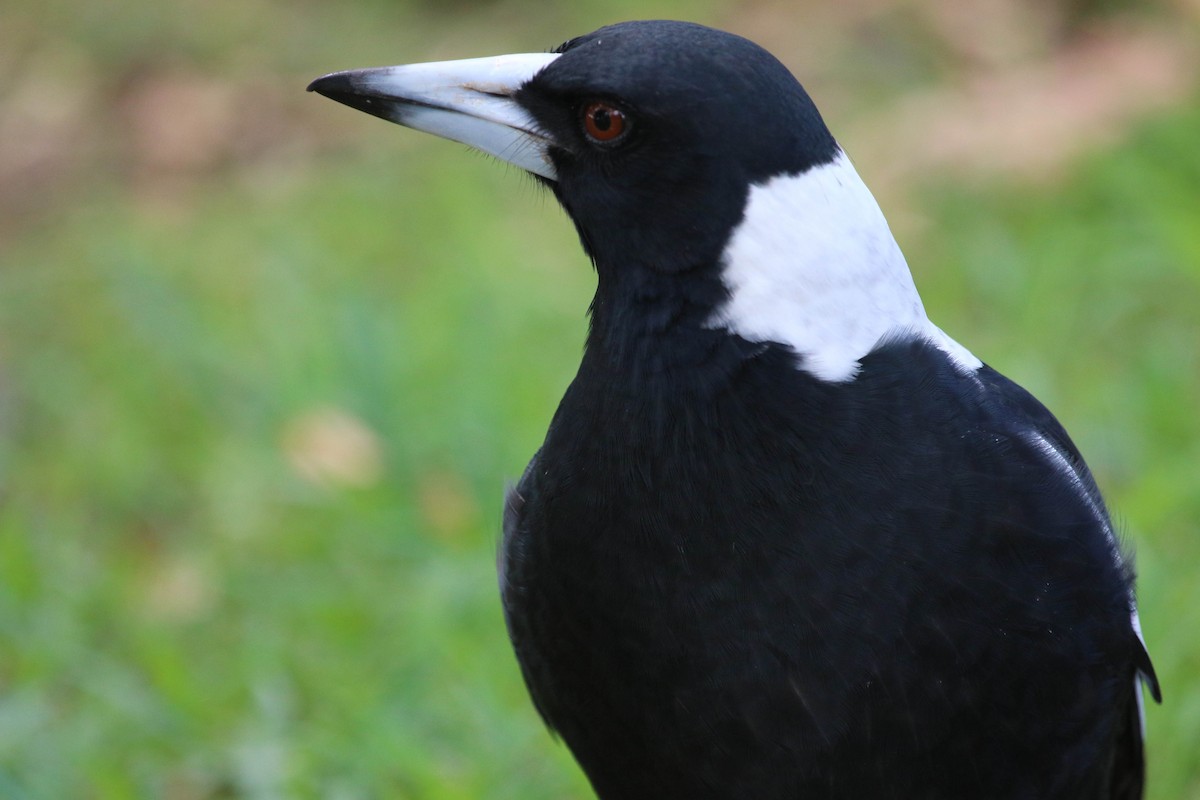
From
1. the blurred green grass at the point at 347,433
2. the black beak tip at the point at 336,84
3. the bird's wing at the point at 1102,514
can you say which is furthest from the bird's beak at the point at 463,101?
the blurred green grass at the point at 347,433

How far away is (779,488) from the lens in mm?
1464

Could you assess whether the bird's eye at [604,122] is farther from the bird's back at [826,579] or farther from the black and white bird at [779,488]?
the bird's back at [826,579]

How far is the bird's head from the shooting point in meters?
1.47

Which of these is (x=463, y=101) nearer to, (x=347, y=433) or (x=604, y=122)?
(x=604, y=122)

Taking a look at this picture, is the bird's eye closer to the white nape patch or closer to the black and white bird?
the black and white bird

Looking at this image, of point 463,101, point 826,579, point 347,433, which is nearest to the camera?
point 826,579

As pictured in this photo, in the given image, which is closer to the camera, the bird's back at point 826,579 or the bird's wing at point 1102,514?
the bird's back at point 826,579

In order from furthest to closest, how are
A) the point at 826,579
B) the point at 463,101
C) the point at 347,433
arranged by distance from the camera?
the point at 347,433 < the point at 463,101 < the point at 826,579

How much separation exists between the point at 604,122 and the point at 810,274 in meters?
0.26

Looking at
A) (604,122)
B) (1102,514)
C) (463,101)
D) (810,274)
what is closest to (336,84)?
(463,101)

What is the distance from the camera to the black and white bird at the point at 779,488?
4.79 ft

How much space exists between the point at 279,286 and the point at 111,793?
1743mm

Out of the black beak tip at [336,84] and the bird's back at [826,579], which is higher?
the black beak tip at [336,84]

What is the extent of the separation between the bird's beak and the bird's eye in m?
0.07
